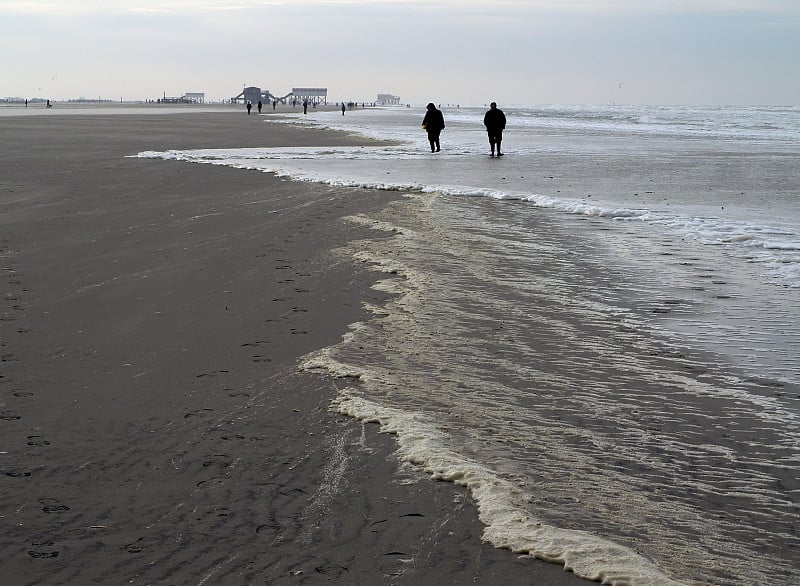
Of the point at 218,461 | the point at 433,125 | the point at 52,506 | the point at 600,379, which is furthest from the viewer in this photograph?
the point at 433,125

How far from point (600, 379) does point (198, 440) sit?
2.30 meters

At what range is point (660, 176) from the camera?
61.0 ft

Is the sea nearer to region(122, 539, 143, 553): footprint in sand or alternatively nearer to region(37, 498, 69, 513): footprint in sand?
region(122, 539, 143, 553): footprint in sand

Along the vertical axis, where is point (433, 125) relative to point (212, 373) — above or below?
above

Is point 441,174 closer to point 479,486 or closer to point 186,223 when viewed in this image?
point 186,223

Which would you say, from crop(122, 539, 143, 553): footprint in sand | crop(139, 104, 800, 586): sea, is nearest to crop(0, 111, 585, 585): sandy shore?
crop(122, 539, 143, 553): footprint in sand

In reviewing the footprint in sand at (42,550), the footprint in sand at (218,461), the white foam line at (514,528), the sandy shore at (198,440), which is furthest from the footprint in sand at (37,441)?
the white foam line at (514,528)

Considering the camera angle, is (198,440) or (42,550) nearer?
(42,550)

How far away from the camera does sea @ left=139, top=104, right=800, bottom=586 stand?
10.3 ft

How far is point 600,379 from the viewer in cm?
486

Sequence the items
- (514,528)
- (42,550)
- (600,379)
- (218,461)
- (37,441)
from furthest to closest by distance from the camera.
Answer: (600,379), (37,441), (218,461), (514,528), (42,550)

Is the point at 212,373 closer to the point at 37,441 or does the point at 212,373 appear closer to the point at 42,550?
the point at 37,441

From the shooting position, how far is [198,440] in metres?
3.94

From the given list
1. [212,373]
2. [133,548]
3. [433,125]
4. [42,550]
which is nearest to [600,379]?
[212,373]
